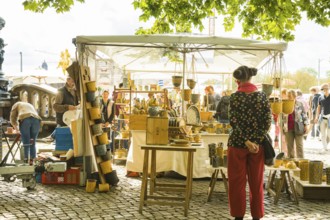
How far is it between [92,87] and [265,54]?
2862mm

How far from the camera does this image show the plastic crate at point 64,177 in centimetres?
770

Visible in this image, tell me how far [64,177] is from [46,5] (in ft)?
9.76

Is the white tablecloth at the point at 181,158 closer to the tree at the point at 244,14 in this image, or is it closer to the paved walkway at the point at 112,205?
the paved walkway at the point at 112,205

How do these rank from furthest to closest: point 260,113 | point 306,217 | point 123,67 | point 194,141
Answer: point 123,67
point 194,141
point 306,217
point 260,113

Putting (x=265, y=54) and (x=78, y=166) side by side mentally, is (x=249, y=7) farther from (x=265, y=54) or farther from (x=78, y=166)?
(x=78, y=166)

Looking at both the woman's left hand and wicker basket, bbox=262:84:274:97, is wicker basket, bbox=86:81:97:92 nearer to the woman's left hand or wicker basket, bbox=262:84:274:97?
wicker basket, bbox=262:84:274:97

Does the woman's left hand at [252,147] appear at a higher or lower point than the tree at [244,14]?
lower

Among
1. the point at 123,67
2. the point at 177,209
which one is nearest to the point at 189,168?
the point at 177,209

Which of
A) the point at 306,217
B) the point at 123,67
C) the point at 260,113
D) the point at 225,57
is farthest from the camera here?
the point at 123,67

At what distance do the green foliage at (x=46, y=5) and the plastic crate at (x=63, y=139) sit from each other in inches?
81.1

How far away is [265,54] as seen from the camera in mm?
8062

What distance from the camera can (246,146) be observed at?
16.7 ft

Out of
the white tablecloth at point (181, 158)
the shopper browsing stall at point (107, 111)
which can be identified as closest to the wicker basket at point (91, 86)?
the white tablecloth at point (181, 158)

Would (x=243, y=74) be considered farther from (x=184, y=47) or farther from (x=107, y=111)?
(x=107, y=111)
